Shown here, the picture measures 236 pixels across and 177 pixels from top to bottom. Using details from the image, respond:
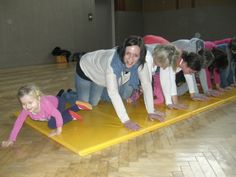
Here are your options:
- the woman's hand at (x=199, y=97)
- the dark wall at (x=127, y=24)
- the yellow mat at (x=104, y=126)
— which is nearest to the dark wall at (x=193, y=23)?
the dark wall at (x=127, y=24)

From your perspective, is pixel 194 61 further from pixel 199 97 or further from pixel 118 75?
pixel 118 75

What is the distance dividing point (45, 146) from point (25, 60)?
A: 23.6 feet

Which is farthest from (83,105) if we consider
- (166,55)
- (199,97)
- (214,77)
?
(214,77)

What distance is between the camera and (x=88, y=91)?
3287mm

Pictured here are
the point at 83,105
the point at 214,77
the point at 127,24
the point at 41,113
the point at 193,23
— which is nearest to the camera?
the point at 41,113

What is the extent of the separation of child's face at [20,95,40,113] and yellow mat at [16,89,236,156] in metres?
0.32

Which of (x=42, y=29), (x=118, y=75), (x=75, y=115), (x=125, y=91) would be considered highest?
(x=42, y=29)

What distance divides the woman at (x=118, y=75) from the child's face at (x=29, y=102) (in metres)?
0.60

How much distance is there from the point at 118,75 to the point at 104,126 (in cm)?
51

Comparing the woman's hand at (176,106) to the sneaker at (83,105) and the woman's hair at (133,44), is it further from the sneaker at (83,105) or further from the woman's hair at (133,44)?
the woman's hair at (133,44)

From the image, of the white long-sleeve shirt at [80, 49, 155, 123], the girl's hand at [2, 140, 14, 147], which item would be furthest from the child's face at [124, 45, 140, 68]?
the girl's hand at [2, 140, 14, 147]

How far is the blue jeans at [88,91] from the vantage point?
10.6ft

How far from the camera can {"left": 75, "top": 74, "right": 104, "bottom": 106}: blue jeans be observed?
3236mm

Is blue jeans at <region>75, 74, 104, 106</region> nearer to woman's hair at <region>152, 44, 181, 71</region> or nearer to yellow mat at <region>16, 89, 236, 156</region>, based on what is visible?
yellow mat at <region>16, 89, 236, 156</region>
